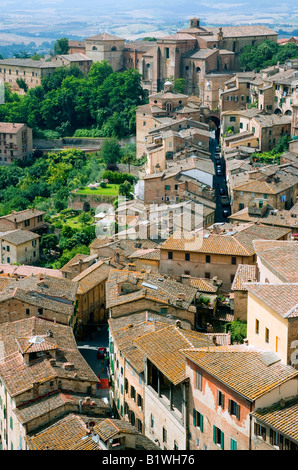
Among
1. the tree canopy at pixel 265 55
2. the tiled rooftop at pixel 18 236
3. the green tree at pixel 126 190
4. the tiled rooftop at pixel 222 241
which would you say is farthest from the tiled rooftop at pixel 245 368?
the tree canopy at pixel 265 55

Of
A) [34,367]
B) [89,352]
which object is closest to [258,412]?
[34,367]

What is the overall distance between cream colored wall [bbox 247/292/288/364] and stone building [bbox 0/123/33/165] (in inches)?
1996

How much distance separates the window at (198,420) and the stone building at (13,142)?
5181 cm

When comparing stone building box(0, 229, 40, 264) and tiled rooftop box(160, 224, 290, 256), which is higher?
tiled rooftop box(160, 224, 290, 256)

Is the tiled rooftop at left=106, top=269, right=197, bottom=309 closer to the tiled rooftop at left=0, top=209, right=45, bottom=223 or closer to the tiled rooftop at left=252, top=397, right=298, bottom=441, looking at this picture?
the tiled rooftop at left=252, top=397, right=298, bottom=441

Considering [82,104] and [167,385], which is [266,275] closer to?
[167,385]

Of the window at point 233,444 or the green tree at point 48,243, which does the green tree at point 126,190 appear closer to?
the green tree at point 48,243

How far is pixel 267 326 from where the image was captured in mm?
19656

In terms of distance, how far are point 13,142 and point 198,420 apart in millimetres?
52263

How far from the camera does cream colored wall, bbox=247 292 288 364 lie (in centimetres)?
1873

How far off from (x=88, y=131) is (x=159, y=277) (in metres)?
42.8

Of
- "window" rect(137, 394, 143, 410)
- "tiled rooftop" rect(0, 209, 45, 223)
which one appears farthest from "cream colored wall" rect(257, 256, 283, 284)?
"tiled rooftop" rect(0, 209, 45, 223)
